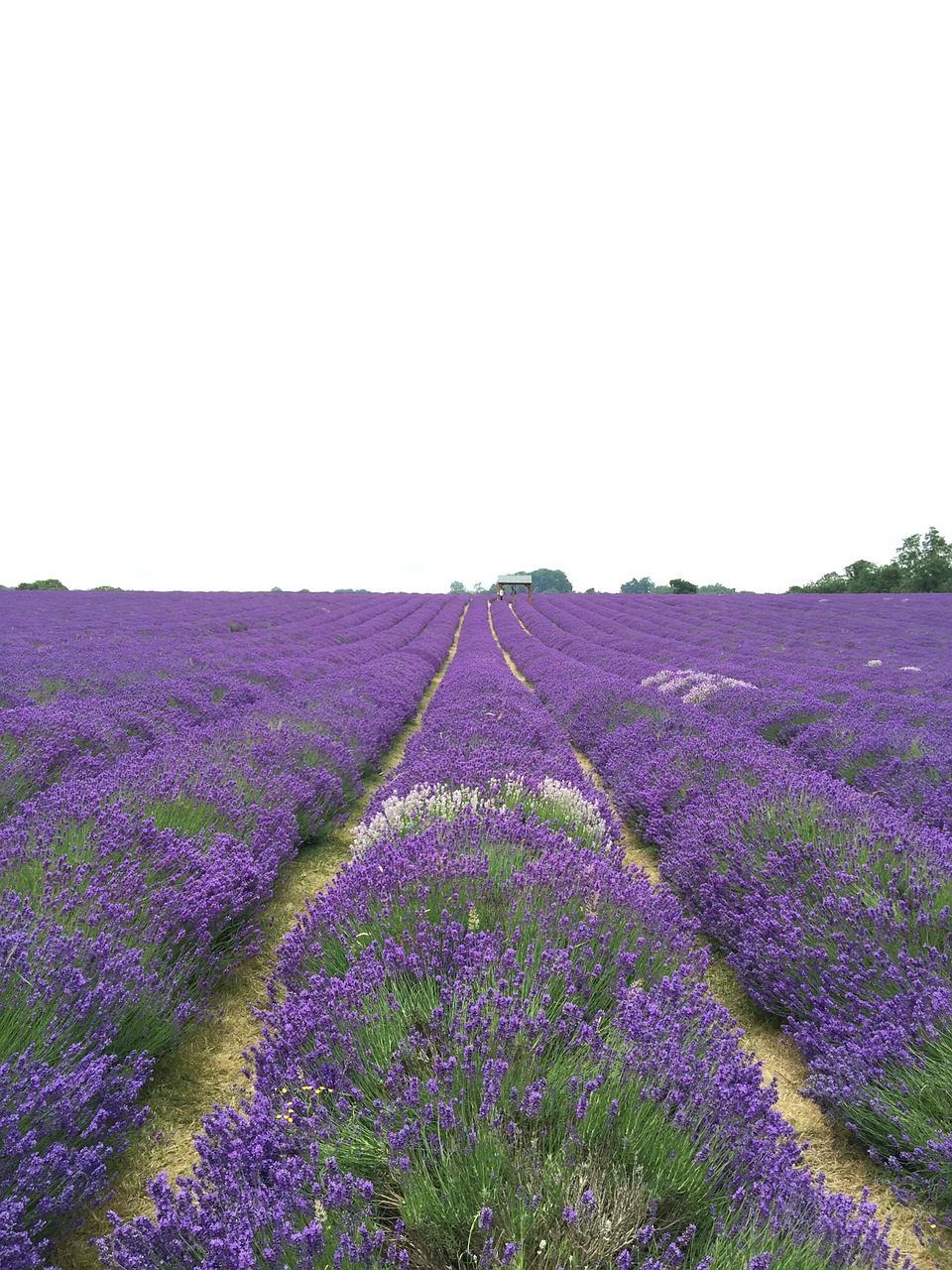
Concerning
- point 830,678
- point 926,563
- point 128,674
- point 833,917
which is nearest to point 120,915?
point 833,917

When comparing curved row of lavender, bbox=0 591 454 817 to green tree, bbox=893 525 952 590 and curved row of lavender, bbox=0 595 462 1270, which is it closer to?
curved row of lavender, bbox=0 595 462 1270

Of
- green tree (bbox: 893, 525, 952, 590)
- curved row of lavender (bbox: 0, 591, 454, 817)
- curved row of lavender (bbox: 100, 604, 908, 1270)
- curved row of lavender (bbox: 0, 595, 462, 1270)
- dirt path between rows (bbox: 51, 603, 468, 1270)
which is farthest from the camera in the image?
green tree (bbox: 893, 525, 952, 590)

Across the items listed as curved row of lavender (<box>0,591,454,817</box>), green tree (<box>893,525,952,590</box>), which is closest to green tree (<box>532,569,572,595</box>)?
green tree (<box>893,525,952,590</box>)

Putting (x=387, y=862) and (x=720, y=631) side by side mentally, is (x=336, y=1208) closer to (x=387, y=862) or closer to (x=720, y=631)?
(x=387, y=862)

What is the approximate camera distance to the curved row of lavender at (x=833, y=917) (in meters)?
2.21

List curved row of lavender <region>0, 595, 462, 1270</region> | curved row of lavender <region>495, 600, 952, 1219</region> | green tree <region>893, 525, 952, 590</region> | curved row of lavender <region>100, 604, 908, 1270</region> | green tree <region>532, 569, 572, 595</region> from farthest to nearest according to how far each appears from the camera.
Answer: green tree <region>532, 569, 572, 595</region> < green tree <region>893, 525, 952, 590</region> < curved row of lavender <region>495, 600, 952, 1219</region> < curved row of lavender <region>0, 595, 462, 1270</region> < curved row of lavender <region>100, 604, 908, 1270</region>

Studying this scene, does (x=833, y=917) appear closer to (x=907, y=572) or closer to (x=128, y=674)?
(x=128, y=674)

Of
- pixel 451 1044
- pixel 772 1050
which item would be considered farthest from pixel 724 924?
pixel 451 1044

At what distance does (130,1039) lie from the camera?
229 cm

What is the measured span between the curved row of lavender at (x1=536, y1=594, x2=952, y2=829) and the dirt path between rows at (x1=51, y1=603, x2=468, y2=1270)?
14.4 ft

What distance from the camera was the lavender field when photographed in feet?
4.48

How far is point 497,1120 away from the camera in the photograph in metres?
1.46

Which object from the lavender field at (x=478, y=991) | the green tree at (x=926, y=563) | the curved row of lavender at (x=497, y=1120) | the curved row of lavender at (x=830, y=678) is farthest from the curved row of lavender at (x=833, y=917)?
the green tree at (x=926, y=563)

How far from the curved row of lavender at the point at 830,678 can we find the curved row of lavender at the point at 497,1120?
11.4ft
